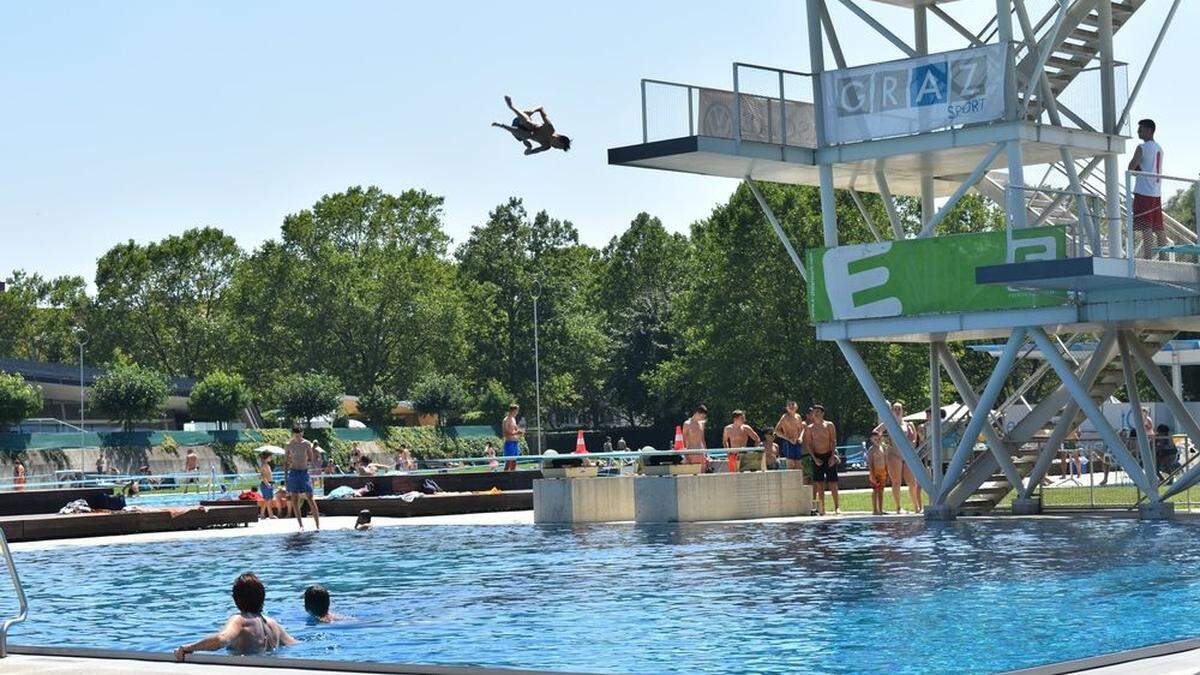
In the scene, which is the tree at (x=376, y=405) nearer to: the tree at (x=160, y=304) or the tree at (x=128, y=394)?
the tree at (x=128, y=394)

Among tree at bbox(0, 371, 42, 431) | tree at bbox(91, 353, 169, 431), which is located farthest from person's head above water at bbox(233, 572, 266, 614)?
tree at bbox(91, 353, 169, 431)

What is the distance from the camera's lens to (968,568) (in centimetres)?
1866

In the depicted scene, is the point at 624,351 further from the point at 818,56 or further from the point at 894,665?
the point at 894,665

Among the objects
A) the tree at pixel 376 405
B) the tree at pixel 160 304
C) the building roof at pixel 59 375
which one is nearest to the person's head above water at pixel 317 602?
the tree at pixel 376 405

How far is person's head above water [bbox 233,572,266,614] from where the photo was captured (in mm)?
12922

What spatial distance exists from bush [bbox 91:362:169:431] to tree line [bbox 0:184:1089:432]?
2.99 meters

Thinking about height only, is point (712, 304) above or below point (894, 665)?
above

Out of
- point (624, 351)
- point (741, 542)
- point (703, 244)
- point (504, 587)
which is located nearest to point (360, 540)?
point (741, 542)

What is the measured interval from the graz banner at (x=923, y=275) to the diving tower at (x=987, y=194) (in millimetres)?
26

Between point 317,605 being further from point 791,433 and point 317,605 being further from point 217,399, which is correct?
point 217,399

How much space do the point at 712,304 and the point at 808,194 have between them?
22.9ft

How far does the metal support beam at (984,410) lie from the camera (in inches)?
1068

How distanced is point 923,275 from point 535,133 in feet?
21.9

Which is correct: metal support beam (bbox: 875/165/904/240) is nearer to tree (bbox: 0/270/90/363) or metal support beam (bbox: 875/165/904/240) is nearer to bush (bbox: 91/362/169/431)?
bush (bbox: 91/362/169/431)
